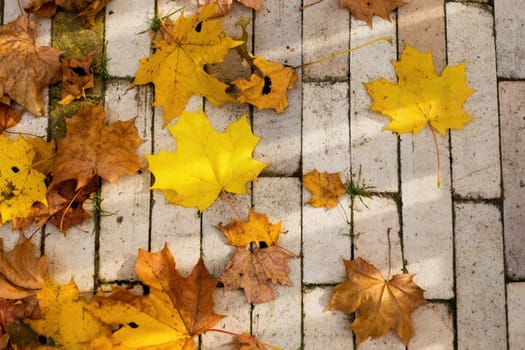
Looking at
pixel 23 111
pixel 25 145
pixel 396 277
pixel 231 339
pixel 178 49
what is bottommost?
pixel 231 339

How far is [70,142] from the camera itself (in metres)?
2.57

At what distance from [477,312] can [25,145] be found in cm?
216

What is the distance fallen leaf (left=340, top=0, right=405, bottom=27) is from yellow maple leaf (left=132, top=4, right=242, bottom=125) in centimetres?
61

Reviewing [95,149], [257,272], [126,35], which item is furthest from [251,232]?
[126,35]

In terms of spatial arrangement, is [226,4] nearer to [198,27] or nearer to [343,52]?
[198,27]

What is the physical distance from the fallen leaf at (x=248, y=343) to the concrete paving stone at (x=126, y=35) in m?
1.31

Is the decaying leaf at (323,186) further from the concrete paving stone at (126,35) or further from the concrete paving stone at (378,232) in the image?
the concrete paving stone at (126,35)

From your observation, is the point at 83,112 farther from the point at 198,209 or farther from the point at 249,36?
the point at 249,36

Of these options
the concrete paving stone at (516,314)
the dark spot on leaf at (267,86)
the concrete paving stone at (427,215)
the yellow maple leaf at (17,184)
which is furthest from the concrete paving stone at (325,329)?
the yellow maple leaf at (17,184)

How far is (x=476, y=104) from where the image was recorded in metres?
2.77

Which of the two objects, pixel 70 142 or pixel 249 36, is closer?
pixel 70 142

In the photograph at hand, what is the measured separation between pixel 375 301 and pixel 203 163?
958 millimetres

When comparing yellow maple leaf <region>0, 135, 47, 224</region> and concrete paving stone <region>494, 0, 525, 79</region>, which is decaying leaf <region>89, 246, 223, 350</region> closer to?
yellow maple leaf <region>0, 135, 47, 224</region>

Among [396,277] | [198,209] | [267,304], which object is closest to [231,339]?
[267,304]
